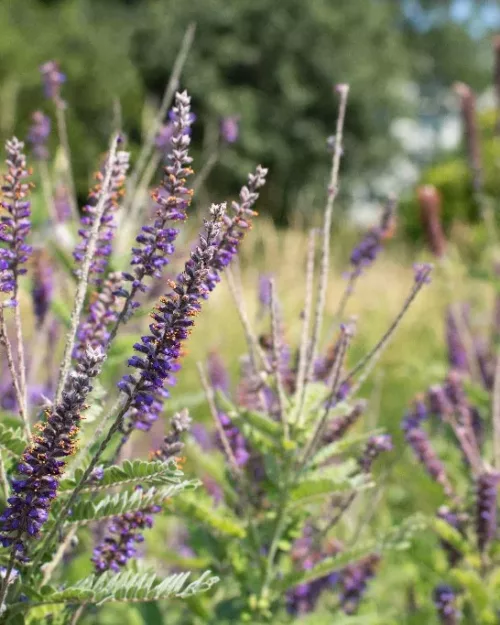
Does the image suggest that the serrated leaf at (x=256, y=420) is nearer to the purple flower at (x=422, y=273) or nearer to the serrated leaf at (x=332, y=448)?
the serrated leaf at (x=332, y=448)

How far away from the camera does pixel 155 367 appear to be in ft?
3.44

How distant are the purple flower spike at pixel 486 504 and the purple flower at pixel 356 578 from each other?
0.39m

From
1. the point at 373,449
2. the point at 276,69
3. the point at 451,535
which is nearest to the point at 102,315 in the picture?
the point at 373,449

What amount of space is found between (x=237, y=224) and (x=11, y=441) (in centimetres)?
48

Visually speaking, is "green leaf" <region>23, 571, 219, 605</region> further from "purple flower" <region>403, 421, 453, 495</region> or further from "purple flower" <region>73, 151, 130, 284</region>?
"purple flower" <region>403, 421, 453, 495</region>

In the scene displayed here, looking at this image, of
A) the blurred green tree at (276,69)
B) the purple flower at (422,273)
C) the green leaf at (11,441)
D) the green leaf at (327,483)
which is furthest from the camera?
the blurred green tree at (276,69)

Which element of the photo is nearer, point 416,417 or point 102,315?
point 102,315

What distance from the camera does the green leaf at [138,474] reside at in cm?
114

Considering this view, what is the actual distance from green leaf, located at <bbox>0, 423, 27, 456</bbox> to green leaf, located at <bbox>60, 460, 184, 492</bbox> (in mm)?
102

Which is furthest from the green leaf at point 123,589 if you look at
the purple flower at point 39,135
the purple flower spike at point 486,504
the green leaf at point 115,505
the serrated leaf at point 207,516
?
the purple flower at point 39,135

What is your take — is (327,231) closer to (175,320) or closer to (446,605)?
(175,320)

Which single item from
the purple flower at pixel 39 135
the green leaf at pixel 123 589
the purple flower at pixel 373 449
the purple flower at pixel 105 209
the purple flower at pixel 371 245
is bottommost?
the green leaf at pixel 123 589

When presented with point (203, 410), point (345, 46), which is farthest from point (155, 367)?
point (345, 46)

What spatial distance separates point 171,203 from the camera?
1211mm
